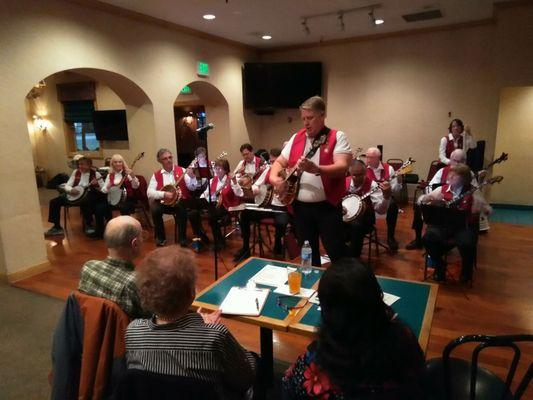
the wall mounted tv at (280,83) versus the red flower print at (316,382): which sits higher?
the wall mounted tv at (280,83)

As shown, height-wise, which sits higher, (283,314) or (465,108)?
(465,108)

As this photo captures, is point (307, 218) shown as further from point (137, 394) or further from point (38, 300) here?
point (38, 300)

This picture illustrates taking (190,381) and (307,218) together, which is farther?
(307,218)

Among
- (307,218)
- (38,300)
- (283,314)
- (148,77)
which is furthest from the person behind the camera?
(148,77)

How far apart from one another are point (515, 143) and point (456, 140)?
5.35ft

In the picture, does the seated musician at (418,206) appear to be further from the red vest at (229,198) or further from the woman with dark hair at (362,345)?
the woman with dark hair at (362,345)

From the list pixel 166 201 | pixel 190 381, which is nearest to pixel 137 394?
pixel 190 381

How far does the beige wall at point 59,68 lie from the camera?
11.9 feet

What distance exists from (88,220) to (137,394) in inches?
196

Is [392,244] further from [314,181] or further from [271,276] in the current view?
[271,276]

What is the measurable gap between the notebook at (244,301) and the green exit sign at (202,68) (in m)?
4.79

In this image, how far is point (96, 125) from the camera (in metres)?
7.32

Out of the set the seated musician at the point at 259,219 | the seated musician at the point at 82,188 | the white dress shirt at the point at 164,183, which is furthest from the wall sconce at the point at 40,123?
the seated musician at the point at 259,219

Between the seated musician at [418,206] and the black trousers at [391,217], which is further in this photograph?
the black trousers at [391,217]
